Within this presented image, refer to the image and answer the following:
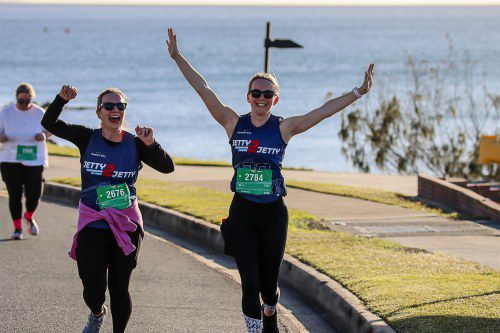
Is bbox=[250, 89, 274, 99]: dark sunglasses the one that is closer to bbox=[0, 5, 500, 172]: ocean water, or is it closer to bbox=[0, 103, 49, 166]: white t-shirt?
bbox=[0, 103, 49, 166]: white t-shirt

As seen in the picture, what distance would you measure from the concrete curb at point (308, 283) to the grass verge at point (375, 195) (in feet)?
12.2

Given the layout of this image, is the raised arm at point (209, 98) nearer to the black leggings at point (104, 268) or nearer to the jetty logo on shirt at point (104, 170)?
the jetty logo on shirt at point (104, 170)

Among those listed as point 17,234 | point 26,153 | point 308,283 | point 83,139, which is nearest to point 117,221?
point 83,139

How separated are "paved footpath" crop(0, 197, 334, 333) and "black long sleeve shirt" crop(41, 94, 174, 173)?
4.95 ft

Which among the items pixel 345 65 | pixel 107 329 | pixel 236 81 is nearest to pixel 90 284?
pixel 107 329

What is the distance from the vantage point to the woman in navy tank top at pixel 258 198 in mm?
8352

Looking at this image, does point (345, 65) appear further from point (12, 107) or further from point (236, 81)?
point (12, 107)

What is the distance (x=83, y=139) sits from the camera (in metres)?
8.33

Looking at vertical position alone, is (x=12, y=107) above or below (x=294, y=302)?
above

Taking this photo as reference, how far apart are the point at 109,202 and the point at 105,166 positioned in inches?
10.1

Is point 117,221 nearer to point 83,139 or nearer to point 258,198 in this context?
point 83,139

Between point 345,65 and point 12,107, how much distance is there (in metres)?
108

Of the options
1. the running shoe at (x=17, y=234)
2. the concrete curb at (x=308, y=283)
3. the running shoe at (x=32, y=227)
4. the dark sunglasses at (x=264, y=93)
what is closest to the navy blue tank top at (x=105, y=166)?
the dark sunglasses at (x=264, y=93)

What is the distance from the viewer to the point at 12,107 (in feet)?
43.2
